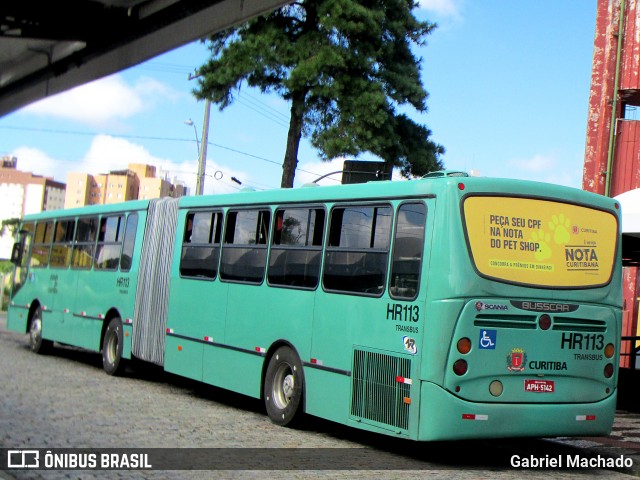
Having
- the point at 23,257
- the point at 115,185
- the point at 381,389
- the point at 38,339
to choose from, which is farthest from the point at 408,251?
the point at 115,185

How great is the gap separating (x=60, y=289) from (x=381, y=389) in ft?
37.7

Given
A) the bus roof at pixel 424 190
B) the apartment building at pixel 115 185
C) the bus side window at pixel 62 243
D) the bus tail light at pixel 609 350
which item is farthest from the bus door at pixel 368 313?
the apartment building at pixel 115 185

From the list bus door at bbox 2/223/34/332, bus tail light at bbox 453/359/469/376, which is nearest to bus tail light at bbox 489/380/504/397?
bus tail light at bbox 453/359/469/376

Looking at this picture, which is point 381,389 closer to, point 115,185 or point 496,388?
point 496,388

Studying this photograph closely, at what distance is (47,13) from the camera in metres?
7.12

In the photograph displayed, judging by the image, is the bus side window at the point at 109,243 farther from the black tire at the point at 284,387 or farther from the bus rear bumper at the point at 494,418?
the bus rear bumper at the point at 494,418

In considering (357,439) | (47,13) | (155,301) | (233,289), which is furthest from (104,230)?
(47,13)

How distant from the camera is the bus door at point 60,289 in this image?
19.6 m

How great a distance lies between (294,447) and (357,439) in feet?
4.72

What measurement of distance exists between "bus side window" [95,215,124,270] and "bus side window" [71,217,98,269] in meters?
0.32

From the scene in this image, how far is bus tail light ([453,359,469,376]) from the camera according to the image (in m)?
9.62

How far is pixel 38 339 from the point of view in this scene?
20.9 metres

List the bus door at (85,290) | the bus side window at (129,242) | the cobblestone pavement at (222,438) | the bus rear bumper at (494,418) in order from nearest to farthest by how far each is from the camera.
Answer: the cobblestone pavement at (222,438)
the bus rear bumper at (494,418)
the bus side window at (129,242)
the bus door at (85,290)

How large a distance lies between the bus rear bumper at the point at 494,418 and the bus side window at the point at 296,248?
272cm
